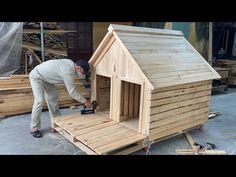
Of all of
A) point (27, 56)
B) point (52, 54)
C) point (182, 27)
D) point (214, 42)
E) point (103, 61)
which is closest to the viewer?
point (103, 61)

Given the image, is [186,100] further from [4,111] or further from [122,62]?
[4,111]

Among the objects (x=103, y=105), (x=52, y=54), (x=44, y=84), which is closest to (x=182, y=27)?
(x=52, y=54)

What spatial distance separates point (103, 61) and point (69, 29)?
478 cm

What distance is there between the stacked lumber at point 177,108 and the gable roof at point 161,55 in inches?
5.9

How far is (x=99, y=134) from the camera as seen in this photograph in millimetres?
3916

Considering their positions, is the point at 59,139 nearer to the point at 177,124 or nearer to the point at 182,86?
the point at 177,124

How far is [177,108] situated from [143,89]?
0.80 metres

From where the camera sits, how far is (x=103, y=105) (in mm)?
5105

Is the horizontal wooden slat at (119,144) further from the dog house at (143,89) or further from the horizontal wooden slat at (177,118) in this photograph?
the horizontal wooden slat at (177,118)

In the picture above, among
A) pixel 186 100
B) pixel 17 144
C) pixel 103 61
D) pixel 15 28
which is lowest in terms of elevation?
pixel 17 144

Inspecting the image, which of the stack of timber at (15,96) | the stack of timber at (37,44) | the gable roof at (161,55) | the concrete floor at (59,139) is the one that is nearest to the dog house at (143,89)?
the gable roof at (161,55)

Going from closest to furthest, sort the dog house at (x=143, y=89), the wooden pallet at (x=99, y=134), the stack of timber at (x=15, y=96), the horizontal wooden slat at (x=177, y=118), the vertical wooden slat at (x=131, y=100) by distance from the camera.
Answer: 1. the wooden pallet at (x=99, y=134)
2. the dog house at (x=143, y=89)
3. the horizontal wooden slat at (x=177, y=118)
4. the vertical wooden slat at (x=131, y=100)
5. the stack of timber at (x=15, y=96)

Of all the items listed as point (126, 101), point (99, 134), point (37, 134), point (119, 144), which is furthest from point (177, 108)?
point (37, 134)

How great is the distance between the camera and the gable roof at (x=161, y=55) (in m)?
3.90
